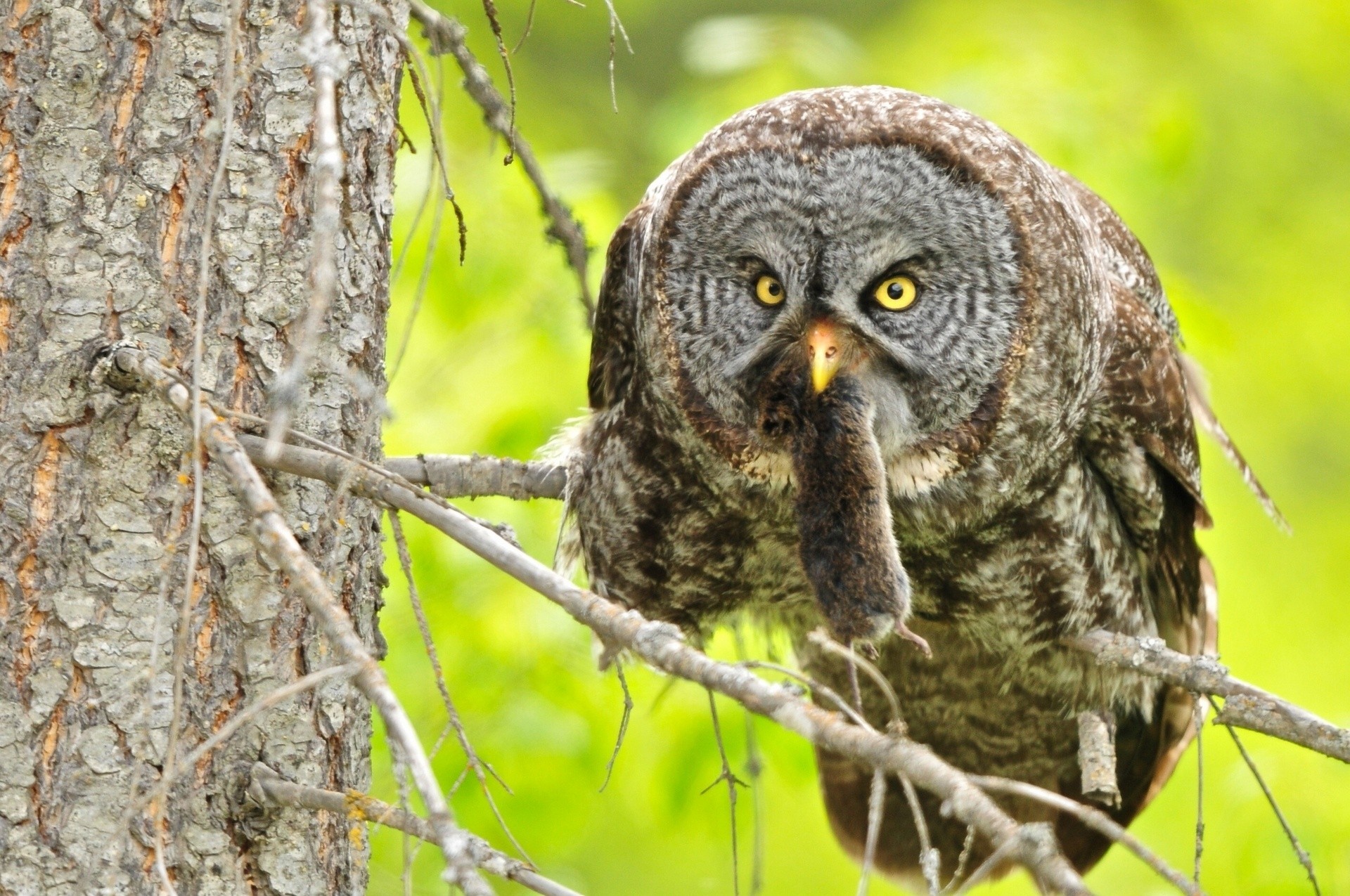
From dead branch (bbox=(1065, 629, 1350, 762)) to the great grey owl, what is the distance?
40 cm

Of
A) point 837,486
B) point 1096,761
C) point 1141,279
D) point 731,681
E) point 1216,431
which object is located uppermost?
point 1141,279

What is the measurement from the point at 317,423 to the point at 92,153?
1.38 ft

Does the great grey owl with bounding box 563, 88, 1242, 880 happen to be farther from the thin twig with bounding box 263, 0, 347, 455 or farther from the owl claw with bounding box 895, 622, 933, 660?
the thin twig with bounding box 263, 0, 347, 455

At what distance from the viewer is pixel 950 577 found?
103 inches

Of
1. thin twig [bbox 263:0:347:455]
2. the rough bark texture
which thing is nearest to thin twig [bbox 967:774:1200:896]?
thin twig [bbox 263:0:347:455]

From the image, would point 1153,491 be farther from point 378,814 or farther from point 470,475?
point 378,814

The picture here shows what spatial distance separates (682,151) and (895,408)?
1384mm

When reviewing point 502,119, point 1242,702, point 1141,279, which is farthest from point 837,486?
point 1141,279

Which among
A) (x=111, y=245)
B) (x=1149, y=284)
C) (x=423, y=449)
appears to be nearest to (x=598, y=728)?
(x=423, y=449)

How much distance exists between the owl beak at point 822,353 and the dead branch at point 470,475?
569 mm

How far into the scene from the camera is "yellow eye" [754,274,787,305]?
241 cm

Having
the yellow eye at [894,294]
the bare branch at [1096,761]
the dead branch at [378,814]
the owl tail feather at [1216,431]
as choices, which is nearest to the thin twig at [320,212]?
the dead branch at [378,814]

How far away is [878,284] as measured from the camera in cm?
239

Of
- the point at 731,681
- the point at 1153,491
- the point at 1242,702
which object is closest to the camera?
the point at 731,681
